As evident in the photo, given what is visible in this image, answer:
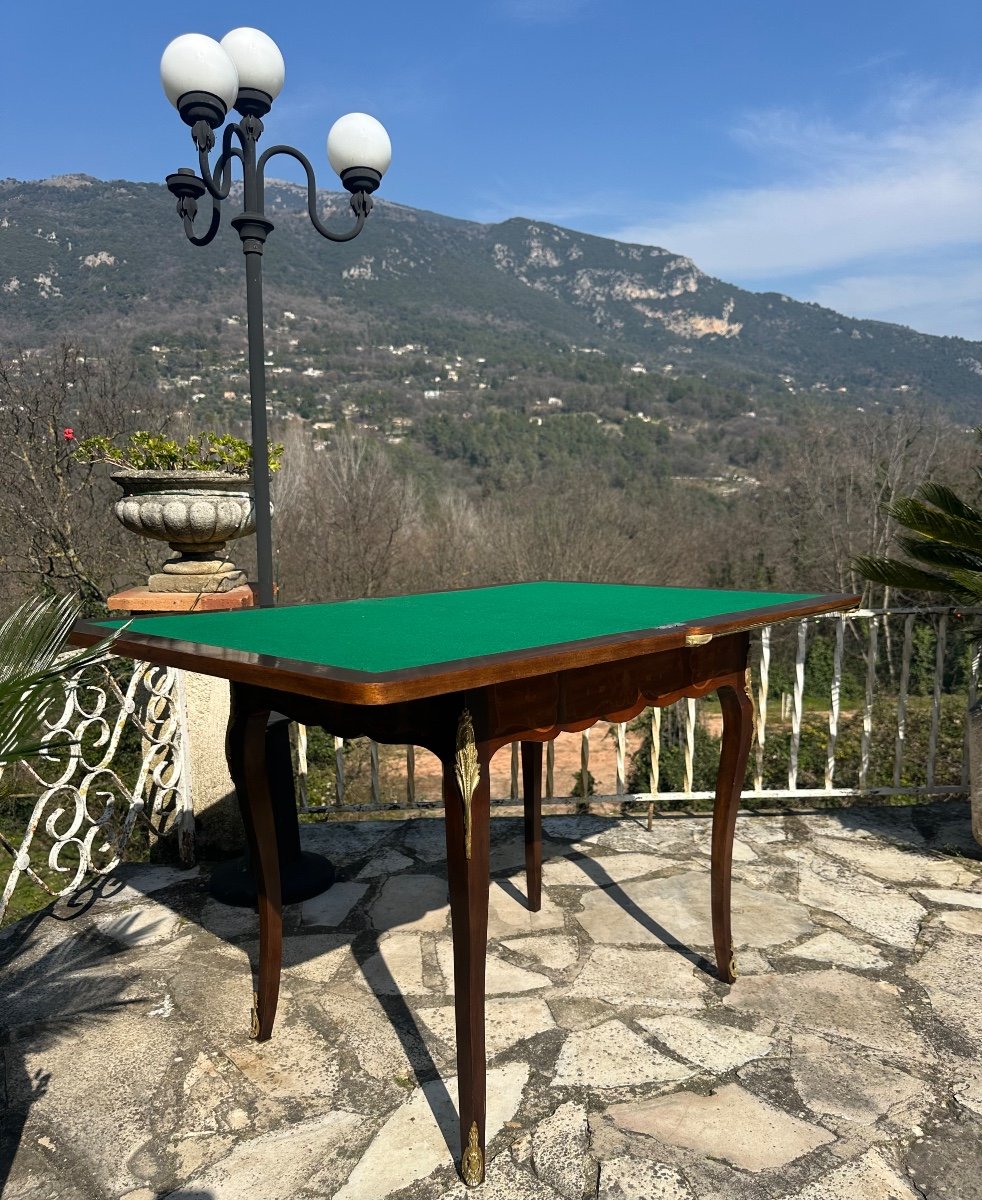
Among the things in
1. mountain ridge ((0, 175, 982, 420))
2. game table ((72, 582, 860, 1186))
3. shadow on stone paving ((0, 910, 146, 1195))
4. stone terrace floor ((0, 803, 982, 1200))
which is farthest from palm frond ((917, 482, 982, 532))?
mountain ridge ((0, 175, 982, 420))

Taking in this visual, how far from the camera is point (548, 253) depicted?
9138cm

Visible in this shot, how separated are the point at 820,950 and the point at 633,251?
104 m

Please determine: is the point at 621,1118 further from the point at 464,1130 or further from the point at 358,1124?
the point at 358,1124

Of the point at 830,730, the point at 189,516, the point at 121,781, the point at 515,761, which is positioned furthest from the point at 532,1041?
the point at 830,730

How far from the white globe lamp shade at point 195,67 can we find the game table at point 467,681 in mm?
2795

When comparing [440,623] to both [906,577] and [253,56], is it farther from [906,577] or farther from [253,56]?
[253,56]

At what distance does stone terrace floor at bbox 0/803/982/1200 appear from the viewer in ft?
6.42

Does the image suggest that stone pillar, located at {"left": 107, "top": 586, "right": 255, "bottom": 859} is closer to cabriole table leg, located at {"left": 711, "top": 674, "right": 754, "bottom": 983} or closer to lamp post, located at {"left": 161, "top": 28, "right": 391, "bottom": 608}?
lamp post, located at {"left": 161, "top": 28, "right": 391, "bottom": 608}

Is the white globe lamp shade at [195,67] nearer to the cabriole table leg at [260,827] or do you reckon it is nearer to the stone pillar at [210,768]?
the stone pillar at [210,768]

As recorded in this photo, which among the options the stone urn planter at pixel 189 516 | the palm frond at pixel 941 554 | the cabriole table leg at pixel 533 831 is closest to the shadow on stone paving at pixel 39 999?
the cabriole table leg at pixel 533 831

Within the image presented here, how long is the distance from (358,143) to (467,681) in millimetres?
4044

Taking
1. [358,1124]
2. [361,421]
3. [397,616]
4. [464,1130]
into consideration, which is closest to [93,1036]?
[358,1124]

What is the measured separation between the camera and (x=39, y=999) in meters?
2.71

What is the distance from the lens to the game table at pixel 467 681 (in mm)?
1697
